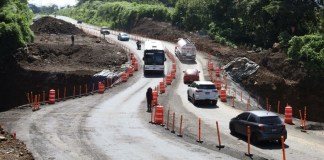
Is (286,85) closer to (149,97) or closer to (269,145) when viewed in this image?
(149,97)

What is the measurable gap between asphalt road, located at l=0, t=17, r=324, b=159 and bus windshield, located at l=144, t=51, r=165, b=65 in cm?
1301

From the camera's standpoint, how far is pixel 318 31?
2306 inches

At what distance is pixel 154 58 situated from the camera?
175ft

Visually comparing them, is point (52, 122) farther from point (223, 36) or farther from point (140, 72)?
point (223, 36)

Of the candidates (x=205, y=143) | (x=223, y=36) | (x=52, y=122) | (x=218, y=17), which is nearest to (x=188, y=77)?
(x=52, y=122)

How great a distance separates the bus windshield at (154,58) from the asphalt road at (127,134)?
13012 mm

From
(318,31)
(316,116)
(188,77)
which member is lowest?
(316,116)

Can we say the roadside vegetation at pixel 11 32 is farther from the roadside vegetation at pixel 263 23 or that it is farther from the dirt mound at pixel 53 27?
the roadside vegetation at pixel 263 23

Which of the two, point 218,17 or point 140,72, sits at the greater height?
point 218,17

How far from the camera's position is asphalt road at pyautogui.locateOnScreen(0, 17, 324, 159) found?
2066 centimetres

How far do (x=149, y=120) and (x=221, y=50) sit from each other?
143ft

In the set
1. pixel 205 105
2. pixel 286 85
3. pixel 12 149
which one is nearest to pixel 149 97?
pixel 205 105

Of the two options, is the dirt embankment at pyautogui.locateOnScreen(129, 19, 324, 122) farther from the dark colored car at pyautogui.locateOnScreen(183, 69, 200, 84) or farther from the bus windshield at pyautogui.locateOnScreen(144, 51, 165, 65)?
the bus windshield at pyautogui.locateOnScreen(144, 51, 165, 65)

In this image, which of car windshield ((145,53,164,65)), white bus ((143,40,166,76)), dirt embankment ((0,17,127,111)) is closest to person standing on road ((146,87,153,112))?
white bus ((143,40,166,76))
